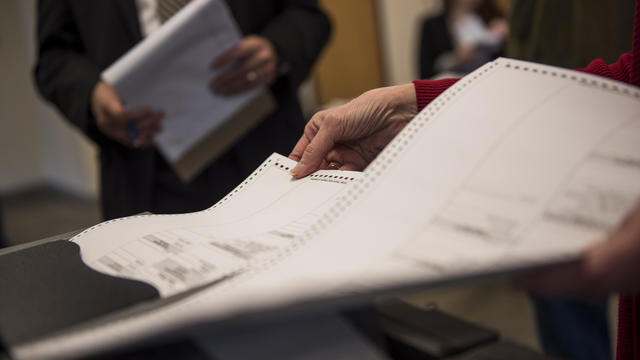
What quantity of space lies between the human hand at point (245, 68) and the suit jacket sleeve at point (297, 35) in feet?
0.18

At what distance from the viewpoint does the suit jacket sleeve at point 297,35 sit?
109 cm

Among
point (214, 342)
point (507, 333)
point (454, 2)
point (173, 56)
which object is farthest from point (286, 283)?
point (454, 2)

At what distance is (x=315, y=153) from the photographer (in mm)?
520

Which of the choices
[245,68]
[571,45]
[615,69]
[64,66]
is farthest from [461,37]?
[615,69]

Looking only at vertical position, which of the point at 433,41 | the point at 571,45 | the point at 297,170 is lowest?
the point at 433,41

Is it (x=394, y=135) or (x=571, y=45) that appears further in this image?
(x=571, y=45)

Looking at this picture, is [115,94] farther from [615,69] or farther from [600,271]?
[600,271]

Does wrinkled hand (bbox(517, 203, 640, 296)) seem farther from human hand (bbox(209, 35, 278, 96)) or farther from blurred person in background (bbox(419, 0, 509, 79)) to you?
blurred person in background (bbox(419, 0, 509, 79))

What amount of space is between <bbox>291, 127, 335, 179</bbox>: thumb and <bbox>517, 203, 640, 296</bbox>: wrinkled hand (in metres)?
0.27

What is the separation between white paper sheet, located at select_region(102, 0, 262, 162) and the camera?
882 mm

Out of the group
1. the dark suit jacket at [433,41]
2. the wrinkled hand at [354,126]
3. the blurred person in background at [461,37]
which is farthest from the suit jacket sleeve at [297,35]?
the dark suit jacket at [433,41]

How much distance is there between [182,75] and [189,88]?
0.03 metres

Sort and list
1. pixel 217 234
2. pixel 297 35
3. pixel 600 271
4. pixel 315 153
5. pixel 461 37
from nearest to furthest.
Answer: pixel 600 271
pixel 217 234
pixel 315 153
pixel 297 35
pixel 461 37

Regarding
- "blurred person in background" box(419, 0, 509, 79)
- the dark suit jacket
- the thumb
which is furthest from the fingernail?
the dark suit jacket
